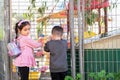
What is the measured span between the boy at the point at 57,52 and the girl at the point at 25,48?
225mm

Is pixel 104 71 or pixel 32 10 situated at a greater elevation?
pixel 32 10

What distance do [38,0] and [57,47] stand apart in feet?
3.92

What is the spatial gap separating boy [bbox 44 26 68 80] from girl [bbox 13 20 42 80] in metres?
0.23

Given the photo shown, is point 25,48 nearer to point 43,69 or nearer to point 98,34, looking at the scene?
point 43,69

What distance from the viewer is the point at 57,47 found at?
6.40 m

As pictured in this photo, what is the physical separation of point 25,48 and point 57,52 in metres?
0.56

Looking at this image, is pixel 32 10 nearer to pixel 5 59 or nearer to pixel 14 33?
pixel 14 33

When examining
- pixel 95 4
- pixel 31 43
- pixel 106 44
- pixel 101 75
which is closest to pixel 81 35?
pixel 106 44

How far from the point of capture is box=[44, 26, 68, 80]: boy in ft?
21.0

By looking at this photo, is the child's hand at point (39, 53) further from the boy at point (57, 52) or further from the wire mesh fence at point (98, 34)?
the boy at point (57, 52)

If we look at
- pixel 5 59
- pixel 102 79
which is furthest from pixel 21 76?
pixel 102 79

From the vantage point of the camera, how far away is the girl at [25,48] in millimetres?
6348

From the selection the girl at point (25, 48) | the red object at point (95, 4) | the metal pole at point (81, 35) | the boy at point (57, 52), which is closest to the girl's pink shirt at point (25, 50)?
the girl at point (25, 48)

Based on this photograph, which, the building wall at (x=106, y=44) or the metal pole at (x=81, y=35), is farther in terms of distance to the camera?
the building wall at (x=106, y=44)
